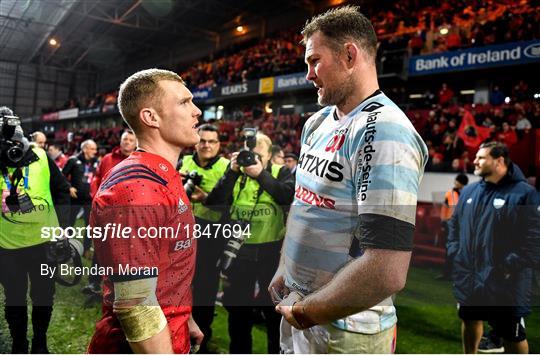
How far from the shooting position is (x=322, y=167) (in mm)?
1229

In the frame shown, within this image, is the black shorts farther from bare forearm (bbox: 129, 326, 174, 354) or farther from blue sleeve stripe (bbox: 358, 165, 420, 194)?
bare forearm (bbox: 129, 326, 174, 354)

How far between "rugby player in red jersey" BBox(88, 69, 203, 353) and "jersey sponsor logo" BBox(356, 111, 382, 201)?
607mm

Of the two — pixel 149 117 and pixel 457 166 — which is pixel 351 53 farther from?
pixel 457 166

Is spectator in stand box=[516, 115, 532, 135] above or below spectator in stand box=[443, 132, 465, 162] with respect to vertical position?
above

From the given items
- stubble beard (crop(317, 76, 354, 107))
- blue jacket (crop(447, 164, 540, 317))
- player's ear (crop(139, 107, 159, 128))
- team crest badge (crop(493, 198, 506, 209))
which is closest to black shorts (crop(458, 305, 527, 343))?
blue jacket (crop(447, 164, 540, 317))

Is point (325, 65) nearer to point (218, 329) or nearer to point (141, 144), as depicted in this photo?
point (141, 144)

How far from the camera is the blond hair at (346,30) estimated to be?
1.22m

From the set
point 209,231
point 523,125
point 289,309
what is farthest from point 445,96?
point 289,309

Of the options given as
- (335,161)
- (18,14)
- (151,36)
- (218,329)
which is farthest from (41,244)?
(151,36)

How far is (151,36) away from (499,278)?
20.6 meters

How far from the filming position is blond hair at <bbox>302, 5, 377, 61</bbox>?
4.01 feet

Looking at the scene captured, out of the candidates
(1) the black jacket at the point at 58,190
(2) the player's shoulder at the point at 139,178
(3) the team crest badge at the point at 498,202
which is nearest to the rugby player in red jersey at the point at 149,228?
(2) the player's shoulder at the point at 139,178

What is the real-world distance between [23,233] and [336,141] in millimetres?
2215

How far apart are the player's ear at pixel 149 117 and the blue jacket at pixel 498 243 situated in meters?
2.38
